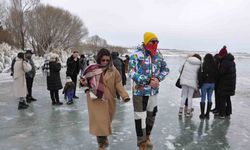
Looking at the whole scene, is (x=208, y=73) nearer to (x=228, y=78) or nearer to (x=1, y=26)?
(x=228, y=78)

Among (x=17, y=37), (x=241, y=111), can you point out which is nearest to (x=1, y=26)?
(x=17, y=37)

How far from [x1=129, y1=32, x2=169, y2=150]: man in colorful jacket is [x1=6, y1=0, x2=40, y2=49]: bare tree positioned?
42.3 metres

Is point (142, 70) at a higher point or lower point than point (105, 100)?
higher

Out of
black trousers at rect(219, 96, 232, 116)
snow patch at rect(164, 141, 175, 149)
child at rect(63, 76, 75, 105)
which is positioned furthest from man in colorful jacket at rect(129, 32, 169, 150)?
child at rect(63, 76, 75, 105)

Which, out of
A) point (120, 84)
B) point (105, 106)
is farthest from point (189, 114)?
point (105, 106)

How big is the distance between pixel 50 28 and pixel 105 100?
Result: 48.1 m

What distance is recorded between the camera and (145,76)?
4562 mm

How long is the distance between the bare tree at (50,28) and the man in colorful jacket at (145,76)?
44.8 m

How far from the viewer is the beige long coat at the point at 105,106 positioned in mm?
4469

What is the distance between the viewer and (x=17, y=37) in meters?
45.8

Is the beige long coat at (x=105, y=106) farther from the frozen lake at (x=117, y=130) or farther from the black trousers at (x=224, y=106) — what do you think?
the black trousers at (x=224, y=106)

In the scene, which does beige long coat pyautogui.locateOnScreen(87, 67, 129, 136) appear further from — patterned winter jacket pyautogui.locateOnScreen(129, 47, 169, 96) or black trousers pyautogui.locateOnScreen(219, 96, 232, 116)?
black trousers pyautogui.locateOnScreen(219, 96, 232, 116)

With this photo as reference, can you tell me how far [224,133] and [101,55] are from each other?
3.09 metres

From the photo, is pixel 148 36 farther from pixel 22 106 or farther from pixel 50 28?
pixel 50 28
